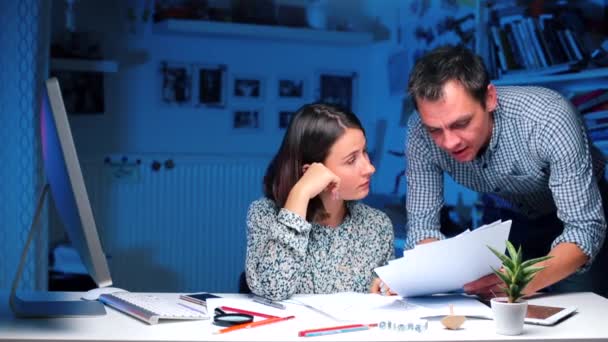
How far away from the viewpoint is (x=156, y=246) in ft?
15.4

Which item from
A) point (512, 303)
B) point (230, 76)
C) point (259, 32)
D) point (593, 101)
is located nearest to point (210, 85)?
point (230, 76)

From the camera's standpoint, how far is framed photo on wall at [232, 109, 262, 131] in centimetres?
480

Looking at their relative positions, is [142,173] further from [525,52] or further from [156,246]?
[525,52]

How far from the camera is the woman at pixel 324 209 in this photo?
1812 mm

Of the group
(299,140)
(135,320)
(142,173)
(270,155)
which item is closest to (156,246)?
(142,173)

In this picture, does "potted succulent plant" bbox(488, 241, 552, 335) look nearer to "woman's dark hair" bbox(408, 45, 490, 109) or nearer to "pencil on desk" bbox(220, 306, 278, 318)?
"pencil on desk" bbox(220, 306, 278, 318)

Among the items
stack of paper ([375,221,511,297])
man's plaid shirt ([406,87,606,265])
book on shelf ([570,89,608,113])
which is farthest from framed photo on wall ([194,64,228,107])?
stack of paper ([375,221,511,297])

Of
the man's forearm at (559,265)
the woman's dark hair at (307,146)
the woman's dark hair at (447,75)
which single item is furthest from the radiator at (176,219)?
the man's forearm at (559,265)

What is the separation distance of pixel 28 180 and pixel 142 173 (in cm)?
118

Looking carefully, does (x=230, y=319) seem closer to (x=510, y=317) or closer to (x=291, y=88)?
(x=510, y=317)

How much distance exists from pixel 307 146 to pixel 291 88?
2.95m

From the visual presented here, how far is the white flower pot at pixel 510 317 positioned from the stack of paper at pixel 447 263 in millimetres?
186

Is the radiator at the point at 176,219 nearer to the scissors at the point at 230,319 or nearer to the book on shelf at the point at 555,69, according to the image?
the book on shelf at the point at 555,69

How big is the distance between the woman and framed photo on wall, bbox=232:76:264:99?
2.82m
